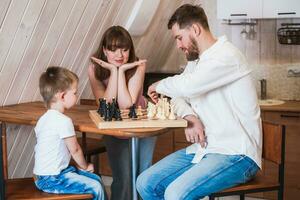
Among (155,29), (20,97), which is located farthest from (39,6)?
(155,29)

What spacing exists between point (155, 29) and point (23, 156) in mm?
1536

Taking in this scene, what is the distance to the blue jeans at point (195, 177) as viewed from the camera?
7.49ft

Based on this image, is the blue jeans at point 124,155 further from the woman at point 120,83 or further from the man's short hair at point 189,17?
the man's short hair at point 189,17

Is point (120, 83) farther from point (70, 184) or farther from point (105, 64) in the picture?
point (70, 184)

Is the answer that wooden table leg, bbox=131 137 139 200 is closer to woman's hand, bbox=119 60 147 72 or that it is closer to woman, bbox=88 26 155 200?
woman, bbox=88 26 155 200

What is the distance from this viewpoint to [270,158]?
2568mm

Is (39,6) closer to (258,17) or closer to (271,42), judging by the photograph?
(258,17)

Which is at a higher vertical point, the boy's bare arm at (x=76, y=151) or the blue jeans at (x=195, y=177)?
the boy's bare arm at (x=76, y=151)

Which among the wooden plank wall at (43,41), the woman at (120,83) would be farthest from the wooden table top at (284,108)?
the woman at (120,83)

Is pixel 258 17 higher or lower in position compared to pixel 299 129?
higher

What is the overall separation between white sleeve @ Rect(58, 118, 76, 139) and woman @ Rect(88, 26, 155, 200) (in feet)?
1.96

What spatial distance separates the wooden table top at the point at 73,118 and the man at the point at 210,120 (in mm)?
222

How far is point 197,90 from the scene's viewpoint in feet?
7.87

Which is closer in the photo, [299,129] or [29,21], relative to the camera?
[29,21]
